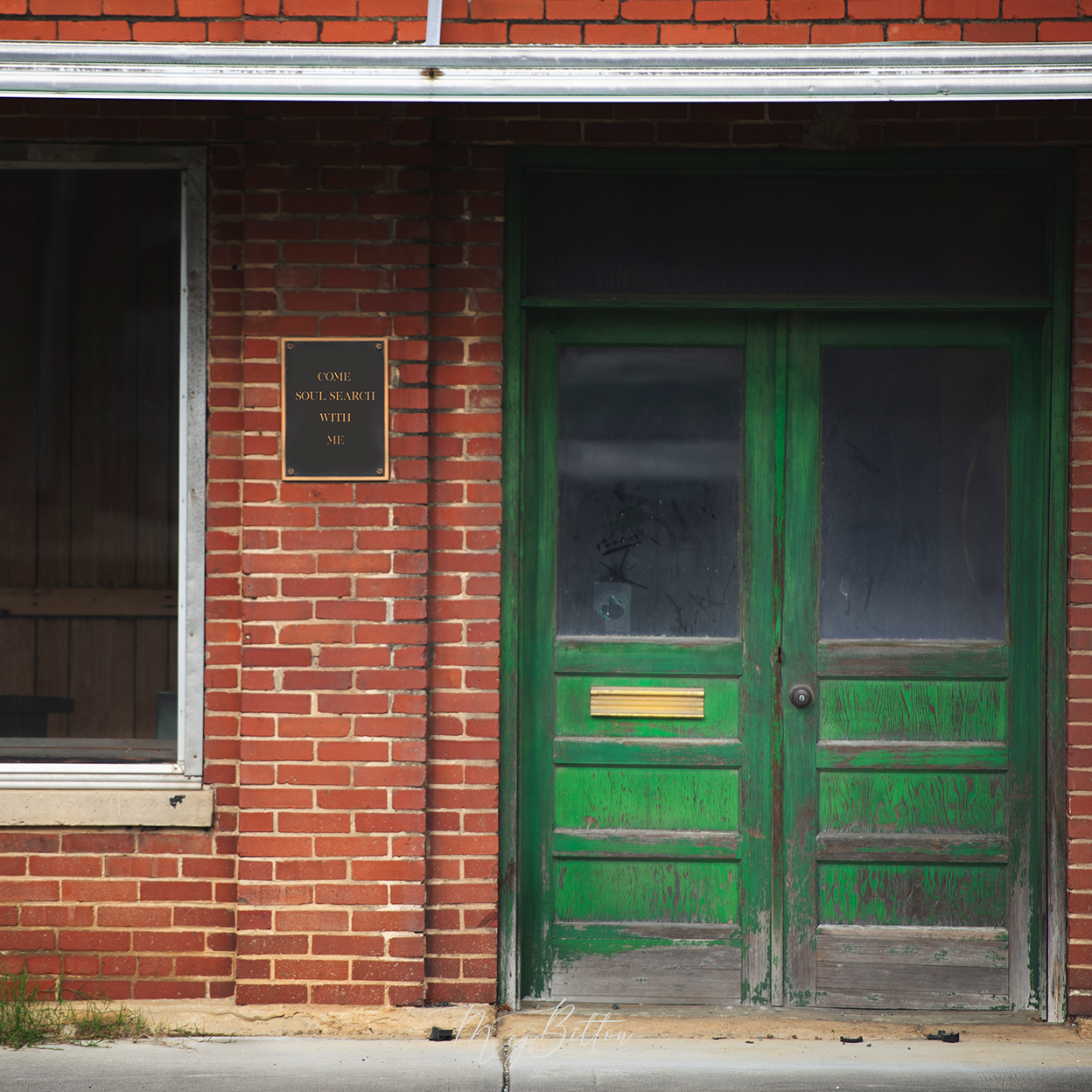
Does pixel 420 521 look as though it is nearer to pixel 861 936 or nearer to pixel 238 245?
pixel 238 245

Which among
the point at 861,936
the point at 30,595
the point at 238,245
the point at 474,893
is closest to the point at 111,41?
the point at 238,245

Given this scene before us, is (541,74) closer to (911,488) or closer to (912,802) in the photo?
(911,488)

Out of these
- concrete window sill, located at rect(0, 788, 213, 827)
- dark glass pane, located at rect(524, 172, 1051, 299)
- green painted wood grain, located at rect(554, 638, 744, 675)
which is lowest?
concrete window sill, located at rect(0, 788, 213, 827)

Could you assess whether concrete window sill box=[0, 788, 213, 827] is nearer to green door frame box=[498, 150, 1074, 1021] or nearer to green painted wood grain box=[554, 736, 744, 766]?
green door frame box=[498, 150, 1074, 1021]

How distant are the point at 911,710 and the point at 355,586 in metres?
2.03

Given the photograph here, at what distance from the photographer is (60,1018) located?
3.64m

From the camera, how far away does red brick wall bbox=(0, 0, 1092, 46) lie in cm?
366

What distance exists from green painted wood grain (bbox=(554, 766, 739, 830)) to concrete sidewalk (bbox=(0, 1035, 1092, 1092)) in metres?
0.73

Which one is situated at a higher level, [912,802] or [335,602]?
[335,602]

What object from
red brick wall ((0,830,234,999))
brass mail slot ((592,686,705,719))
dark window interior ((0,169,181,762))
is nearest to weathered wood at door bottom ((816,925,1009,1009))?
brass mail slot ((592,686,705,719))

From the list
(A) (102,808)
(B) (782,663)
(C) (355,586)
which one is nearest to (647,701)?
(B) (782,663)

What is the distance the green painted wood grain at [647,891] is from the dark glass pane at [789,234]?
6.80ft

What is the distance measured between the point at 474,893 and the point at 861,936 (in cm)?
141

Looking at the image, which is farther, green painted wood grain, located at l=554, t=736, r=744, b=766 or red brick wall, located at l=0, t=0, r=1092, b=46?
green painted wood grain, located at l=554, t=736, r=744, b=766
